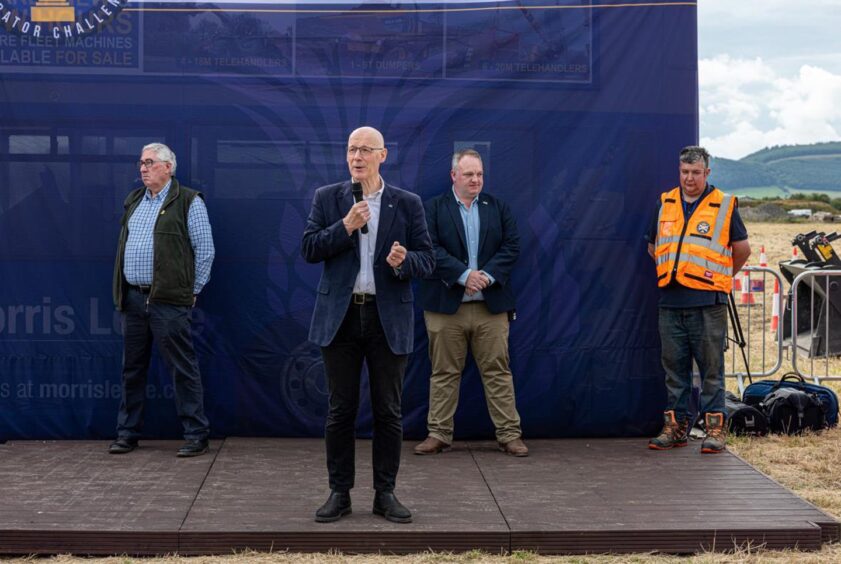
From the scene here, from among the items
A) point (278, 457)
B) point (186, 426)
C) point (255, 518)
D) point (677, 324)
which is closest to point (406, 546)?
point (255, 518)

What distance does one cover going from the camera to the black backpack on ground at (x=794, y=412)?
711 centimetres

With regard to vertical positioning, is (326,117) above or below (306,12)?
below

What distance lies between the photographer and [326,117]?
655 centimetres

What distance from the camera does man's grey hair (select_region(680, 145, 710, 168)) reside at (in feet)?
20.6

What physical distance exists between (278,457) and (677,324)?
2611 mm

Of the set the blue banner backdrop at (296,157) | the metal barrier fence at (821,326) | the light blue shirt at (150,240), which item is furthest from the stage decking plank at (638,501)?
the metal barrier fence at (821,326)

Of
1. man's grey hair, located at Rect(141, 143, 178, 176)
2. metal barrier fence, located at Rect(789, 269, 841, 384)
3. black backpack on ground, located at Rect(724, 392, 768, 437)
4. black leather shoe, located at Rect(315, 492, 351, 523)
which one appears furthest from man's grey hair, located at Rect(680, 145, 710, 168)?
metal barrier fence, located at Rect(789, 269, 841, 384)

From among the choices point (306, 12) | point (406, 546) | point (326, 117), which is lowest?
point (406, 546)

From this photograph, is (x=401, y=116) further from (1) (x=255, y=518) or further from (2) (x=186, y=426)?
(1) (x=255, y=518)

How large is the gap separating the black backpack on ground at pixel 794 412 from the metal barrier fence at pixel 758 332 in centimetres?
122

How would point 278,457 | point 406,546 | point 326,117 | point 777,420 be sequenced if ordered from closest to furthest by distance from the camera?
1. point 406,546
2. point 278,457
3. point 326,117
4. point 777,420

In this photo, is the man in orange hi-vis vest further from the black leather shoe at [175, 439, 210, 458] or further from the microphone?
the black leather shoe at [175, 439, 210, 458]

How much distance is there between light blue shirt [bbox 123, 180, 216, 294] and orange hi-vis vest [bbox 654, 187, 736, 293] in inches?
111

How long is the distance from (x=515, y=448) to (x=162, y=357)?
2229 millimetres
